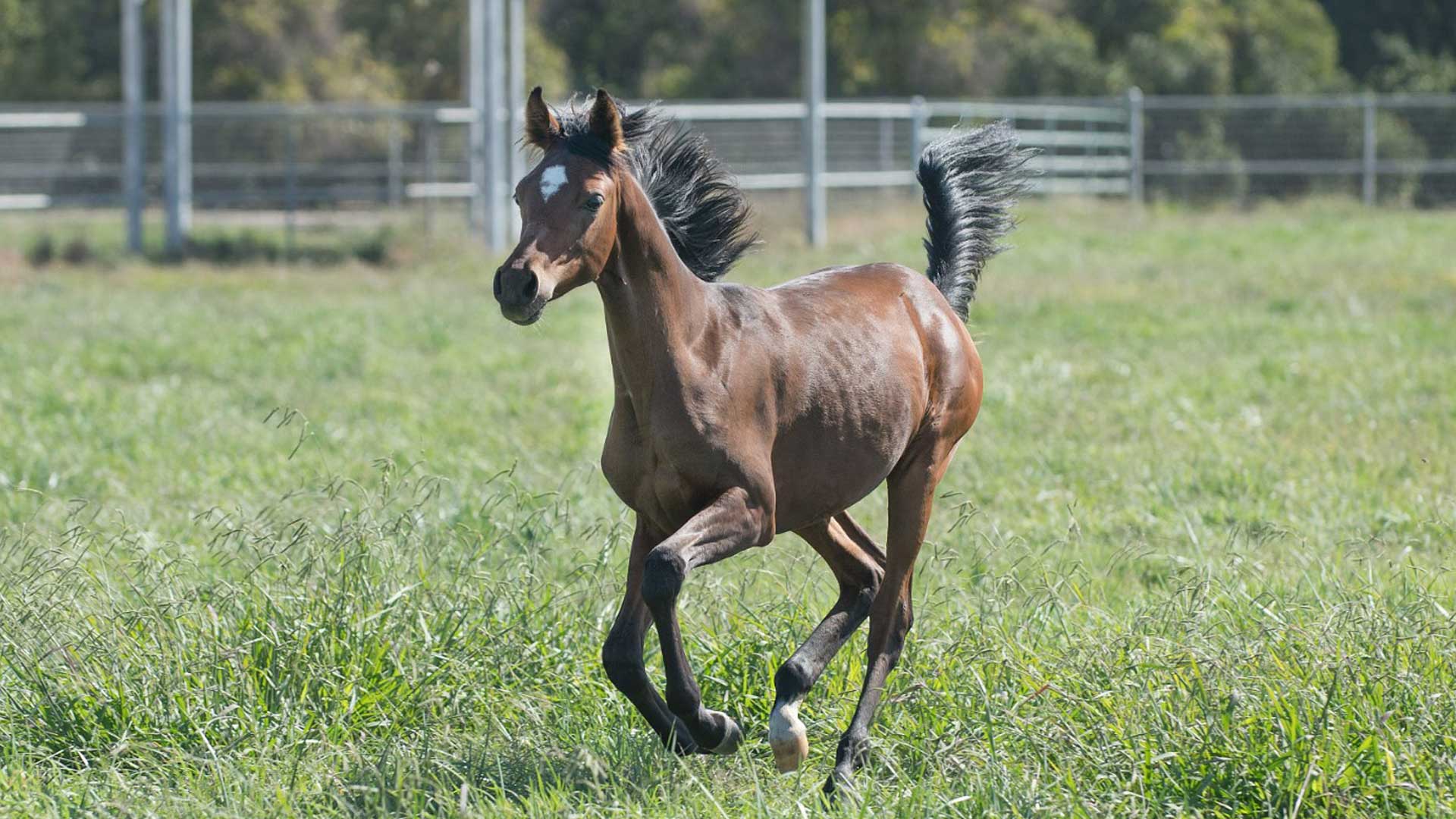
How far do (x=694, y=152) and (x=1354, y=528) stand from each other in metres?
3.43

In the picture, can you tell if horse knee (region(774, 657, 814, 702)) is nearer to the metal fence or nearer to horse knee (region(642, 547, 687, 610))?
horse knee (region(642, 547, 687, 610))

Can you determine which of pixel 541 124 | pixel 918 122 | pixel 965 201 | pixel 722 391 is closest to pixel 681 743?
pixel 722 391

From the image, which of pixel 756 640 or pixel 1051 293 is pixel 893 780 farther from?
pixel 1051 293

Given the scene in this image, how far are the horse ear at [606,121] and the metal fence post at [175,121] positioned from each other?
18.7 m

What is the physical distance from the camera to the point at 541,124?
4043 mm

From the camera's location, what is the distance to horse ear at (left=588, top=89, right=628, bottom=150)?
3.95 metres

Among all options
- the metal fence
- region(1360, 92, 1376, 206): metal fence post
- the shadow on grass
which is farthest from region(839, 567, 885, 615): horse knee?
region(1360, 92, 1376, 206): metal fence post

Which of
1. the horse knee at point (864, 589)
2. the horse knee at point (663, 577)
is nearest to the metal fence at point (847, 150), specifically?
the horse knee at point (864, 589)

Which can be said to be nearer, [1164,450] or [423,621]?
[423,621]

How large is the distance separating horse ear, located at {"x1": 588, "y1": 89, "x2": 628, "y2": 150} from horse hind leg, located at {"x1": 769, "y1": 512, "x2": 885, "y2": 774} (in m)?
1.19

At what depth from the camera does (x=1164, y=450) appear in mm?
8688

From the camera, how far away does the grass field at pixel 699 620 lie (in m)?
4.11

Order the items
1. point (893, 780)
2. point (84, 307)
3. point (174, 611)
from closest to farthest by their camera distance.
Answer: point (893, 780)
point (174, 611)
point (84, 307)

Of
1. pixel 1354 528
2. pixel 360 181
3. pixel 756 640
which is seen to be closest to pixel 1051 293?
pixel 1354 528
